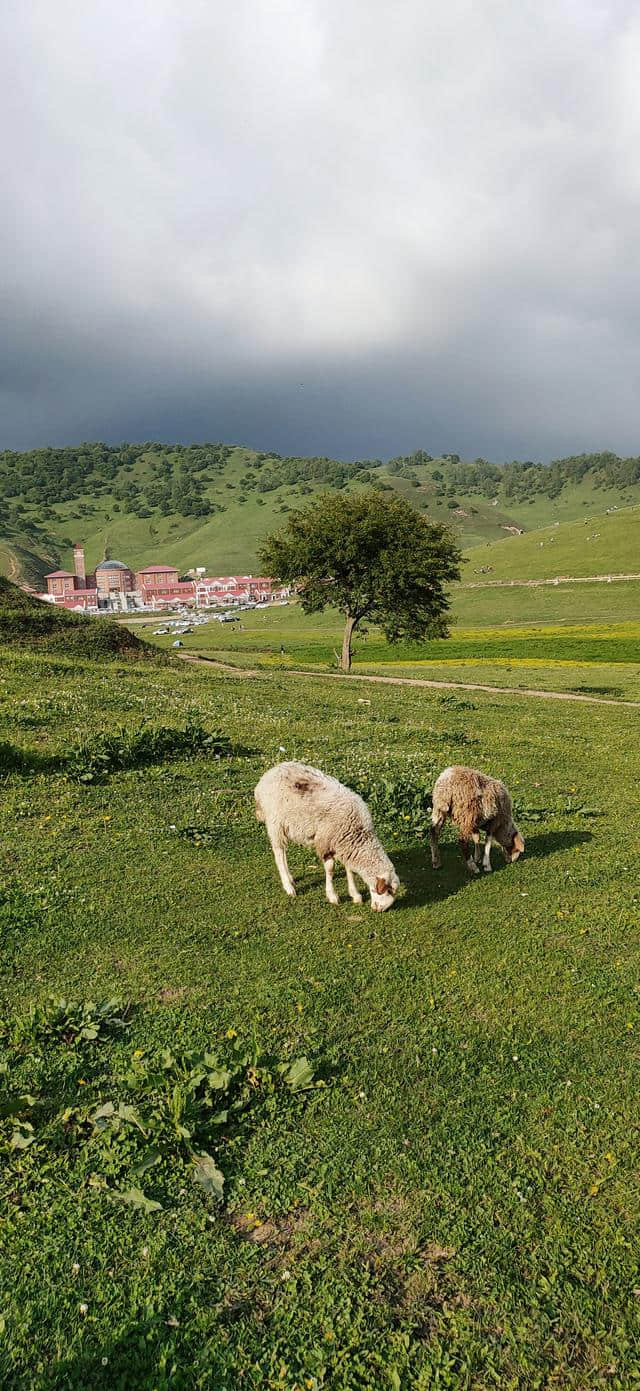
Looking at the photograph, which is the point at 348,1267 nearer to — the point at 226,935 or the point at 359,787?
the point at 226,935

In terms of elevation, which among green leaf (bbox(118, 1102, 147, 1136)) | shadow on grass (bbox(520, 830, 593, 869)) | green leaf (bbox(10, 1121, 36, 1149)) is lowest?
shadow on grass (bbox(520, 830, 593, 869))

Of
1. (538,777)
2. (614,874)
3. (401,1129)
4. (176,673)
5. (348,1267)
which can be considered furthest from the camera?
(176,673)

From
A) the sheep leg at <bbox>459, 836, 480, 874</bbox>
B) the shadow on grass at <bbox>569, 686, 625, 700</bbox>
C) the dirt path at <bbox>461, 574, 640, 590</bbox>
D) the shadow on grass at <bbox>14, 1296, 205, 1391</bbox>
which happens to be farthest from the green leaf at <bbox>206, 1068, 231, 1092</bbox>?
the dirt path at <bbox>461, 574, 640, 590</bbox>

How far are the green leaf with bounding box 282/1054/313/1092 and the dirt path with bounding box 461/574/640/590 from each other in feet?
509

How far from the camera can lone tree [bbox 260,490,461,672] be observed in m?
52.7

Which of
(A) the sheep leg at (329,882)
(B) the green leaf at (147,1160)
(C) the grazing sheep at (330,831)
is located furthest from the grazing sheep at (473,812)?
(B) the green leaf at (147,1160)

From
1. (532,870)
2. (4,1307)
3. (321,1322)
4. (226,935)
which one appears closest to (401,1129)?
(321,1322)

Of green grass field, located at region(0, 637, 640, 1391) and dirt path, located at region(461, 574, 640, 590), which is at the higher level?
dirt path, located at region(461, 574, 640, 590)

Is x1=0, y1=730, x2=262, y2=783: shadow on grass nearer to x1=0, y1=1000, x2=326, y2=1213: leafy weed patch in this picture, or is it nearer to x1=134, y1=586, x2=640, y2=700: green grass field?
x1=0, y1=1000, x2=326, y2=1213: leafy weed patch

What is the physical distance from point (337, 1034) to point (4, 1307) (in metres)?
3.94

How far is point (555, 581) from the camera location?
160 m

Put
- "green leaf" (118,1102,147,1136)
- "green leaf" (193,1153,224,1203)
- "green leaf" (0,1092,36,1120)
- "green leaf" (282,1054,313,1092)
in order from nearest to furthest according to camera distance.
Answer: "green leaf" (193,1153,224,1203) < "green leaf" (118,1102,147,1136) < "green leaf" (0,1092,36,1120) < "green leaf" (282,1054,313,1092)

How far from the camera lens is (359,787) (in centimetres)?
1656

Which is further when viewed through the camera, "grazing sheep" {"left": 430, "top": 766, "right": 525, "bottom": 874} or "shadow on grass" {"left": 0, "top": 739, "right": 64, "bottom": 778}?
"shadow on grass" {"left": 0, "top": 739, "right": 64, "bottom": 778}
